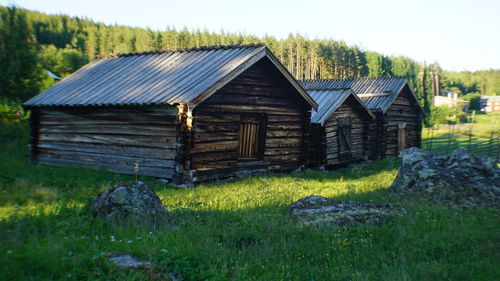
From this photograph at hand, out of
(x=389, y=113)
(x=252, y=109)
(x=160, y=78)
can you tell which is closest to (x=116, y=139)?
(x=160, y=78)

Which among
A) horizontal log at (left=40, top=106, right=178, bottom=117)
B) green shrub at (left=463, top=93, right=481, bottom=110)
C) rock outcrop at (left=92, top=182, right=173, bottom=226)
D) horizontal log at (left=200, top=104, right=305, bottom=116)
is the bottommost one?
rock outcrop at (left=92, top=182, right=173, bottom=226)

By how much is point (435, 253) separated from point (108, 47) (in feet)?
265

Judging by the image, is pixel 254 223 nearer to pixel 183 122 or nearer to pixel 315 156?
pixel 183 122

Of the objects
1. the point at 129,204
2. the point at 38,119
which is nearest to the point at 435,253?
the point at 129,204

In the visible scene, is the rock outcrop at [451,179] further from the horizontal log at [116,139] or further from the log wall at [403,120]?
the log wall at [403,120]

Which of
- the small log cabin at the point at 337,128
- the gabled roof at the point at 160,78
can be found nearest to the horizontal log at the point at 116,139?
the gabled roof at the point at 160,78

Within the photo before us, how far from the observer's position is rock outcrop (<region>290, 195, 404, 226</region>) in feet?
23.4

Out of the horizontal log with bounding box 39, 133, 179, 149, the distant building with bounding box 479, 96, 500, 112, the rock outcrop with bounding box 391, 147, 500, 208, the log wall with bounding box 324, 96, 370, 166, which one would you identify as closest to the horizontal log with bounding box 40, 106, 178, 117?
the horizontal log with bounding box 39, 133, 179, 149

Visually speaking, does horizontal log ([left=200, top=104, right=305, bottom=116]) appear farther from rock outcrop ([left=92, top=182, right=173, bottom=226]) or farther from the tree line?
the tree line

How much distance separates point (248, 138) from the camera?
14281 millimetres

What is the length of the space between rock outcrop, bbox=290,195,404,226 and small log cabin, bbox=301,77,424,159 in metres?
14.8

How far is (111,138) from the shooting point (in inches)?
530

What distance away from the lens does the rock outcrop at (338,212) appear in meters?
7.12

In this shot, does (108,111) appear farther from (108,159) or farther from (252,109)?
(252,109)
